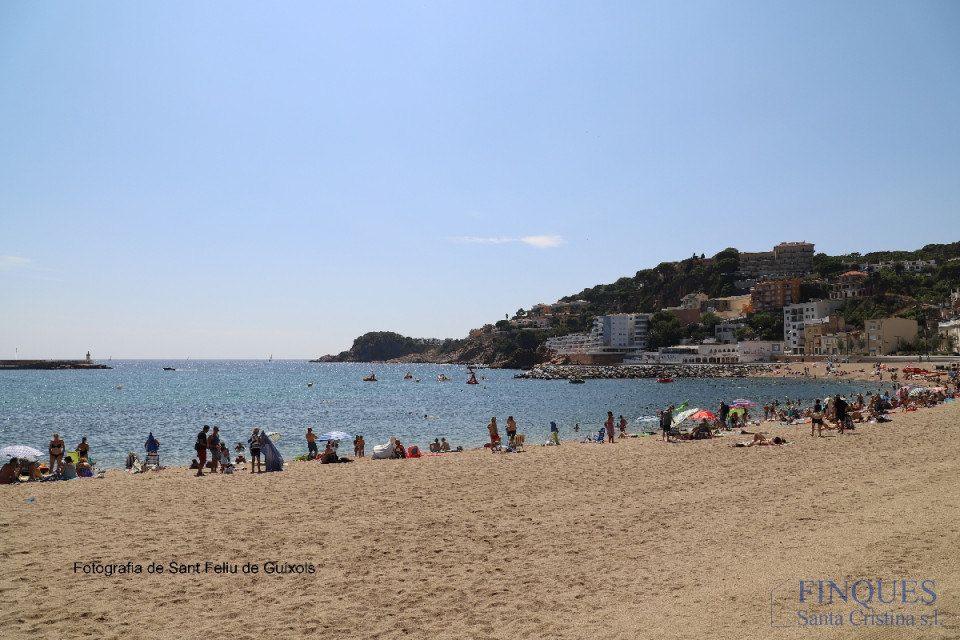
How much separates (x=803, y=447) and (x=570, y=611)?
13586 mm

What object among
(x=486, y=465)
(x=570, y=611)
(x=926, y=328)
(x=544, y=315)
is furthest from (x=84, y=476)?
(x=544, y=315)

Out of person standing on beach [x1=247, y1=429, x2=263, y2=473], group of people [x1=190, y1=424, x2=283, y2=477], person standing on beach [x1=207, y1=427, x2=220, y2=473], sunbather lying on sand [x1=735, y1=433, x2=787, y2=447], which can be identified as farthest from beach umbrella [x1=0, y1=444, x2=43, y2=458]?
sunbather lying on sand [x1=735, y1=433, x2=787, y2=447]

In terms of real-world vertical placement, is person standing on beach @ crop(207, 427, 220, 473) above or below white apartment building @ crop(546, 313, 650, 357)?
below

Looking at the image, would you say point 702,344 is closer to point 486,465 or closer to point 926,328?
point 926,328

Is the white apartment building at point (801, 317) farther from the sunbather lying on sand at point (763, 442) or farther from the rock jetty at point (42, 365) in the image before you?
the rock jetty at point (42, 365)

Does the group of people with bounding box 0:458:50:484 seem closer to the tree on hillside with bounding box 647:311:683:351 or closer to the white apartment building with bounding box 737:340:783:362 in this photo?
the white apartment building with bounding box 737:340:783:362

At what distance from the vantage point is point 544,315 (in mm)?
197375

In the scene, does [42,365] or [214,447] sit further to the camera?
[42,365]

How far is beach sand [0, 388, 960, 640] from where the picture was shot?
595 centimetres

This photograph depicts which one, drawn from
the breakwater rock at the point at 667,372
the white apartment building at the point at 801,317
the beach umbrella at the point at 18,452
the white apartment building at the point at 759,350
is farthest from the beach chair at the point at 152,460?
the white apartment building at the point at 801,317

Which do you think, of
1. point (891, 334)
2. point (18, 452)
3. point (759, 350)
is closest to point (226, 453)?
point (18, 452)

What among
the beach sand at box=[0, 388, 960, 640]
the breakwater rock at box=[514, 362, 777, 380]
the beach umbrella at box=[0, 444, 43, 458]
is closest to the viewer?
the beach sand at box=[0, 388, 960, 640]

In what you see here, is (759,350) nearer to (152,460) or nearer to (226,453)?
(226,453)

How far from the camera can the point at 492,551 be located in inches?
322
